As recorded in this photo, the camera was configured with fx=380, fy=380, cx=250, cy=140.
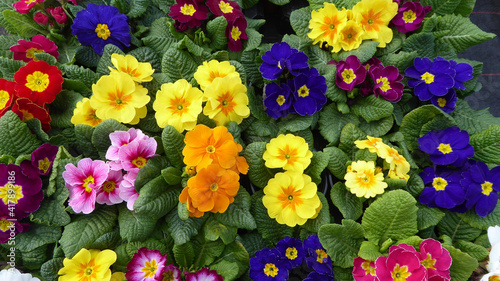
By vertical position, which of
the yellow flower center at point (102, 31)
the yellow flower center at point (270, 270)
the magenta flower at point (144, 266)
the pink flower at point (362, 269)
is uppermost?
the yellow flower center at point (102, 31)

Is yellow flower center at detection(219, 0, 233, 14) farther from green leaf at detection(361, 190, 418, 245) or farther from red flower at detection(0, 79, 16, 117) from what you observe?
green leaf at detection(361, 190, 418, 245)

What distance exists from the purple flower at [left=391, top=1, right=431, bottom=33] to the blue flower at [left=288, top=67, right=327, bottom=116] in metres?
0.58

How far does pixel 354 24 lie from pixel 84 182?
1.40 metres

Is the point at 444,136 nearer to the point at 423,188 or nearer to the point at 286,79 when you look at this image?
the point at 423,188

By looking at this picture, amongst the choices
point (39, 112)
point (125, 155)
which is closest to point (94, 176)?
point (125, 155)

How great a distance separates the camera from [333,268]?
1.56 metres

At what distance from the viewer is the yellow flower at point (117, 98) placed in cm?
149

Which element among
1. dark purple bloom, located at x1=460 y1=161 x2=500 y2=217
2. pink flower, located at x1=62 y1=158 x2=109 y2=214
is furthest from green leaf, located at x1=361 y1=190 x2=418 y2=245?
A: pink flower, located at x1=62 y1=158 x2=109 y2=214

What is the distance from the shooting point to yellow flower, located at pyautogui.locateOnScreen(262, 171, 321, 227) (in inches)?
58.7

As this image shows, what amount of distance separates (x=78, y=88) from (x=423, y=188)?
155cm

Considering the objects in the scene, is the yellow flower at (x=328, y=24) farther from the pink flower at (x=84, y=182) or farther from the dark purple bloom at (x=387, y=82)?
the pink flower at (x=84, y=182)

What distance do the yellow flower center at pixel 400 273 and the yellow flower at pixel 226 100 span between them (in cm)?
81

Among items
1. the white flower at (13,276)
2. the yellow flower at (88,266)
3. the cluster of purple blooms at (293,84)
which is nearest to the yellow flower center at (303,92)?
the cluster of purple blooms at (293,84)

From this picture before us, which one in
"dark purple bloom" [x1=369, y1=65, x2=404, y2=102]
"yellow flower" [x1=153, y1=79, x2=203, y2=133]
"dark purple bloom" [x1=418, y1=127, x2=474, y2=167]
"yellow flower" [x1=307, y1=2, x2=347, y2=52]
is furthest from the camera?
"yellow flower" [x1=307, y1=2, x2=347, y2=52]
